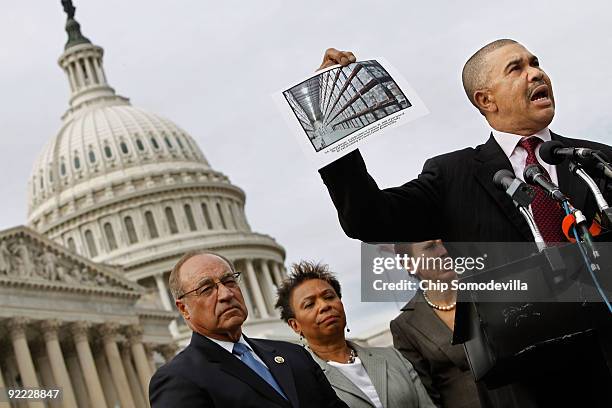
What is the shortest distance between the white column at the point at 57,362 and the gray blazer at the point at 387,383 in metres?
43.5

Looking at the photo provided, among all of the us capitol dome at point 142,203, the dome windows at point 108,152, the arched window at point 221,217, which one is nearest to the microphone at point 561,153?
the us capitol dome at point 142,203

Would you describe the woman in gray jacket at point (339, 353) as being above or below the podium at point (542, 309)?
above

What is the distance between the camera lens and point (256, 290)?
9362cm

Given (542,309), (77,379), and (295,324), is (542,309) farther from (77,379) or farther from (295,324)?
(77,379)

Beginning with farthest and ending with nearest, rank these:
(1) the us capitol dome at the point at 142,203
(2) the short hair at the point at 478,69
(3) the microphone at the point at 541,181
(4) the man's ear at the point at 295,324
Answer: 1. (1) the us capitol dome at the point at 142,203
2. (4) the man's ear at the point at 295,324
3. (2) the short hair at the point at 478,69
4. (3) the microphone at the point at 541,181

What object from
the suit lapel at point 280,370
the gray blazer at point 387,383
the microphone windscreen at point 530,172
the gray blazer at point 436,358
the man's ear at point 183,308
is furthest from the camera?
the gray blazer at point 436,358

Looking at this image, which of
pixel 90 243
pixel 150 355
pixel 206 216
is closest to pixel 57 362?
pixel 150 355

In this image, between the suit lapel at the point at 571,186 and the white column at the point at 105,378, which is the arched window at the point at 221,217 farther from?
the suit lapel at the point at 571,186

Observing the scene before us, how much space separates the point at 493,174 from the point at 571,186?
0.34 meters

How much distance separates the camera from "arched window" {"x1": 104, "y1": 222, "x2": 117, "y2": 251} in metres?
92.1

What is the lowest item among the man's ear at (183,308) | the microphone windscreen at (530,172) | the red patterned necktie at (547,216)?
the red patterned necktie at (547,216)

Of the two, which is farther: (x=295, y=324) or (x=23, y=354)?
(x=23, y=354)

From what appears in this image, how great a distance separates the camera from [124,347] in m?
58.5

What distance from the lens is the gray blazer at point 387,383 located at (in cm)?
690
